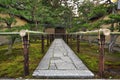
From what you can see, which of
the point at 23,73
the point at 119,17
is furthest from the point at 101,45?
the point at 119,17

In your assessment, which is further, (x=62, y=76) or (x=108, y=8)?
(x=108, y=8)

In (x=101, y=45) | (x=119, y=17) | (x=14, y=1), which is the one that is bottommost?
(x=101, y=45)

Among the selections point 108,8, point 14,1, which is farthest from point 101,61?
point 108,8

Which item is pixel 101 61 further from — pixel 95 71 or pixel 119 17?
pixel 119 17

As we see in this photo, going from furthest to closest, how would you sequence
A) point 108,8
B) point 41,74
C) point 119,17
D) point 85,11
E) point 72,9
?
1. point 72,9
2. point 85,11
3. point 108,8
4. point 119,17
5. point 41,74

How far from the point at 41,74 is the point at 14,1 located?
Answer: 5465 mm

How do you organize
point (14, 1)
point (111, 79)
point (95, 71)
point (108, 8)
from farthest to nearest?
1. point (108, 8)
2. point (14, 1)
3. point (95, 71)
4. point (111, 79)

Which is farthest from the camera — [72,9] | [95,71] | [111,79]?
[72,9]

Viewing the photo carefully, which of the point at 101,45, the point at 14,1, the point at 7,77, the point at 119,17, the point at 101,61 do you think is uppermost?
the point at 14,1

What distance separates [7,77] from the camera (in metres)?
5.80

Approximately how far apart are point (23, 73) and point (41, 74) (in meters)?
0.63

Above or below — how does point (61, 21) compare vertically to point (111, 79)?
above

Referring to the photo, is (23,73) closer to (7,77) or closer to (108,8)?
(7,77)

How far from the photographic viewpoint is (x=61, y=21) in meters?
28.5
